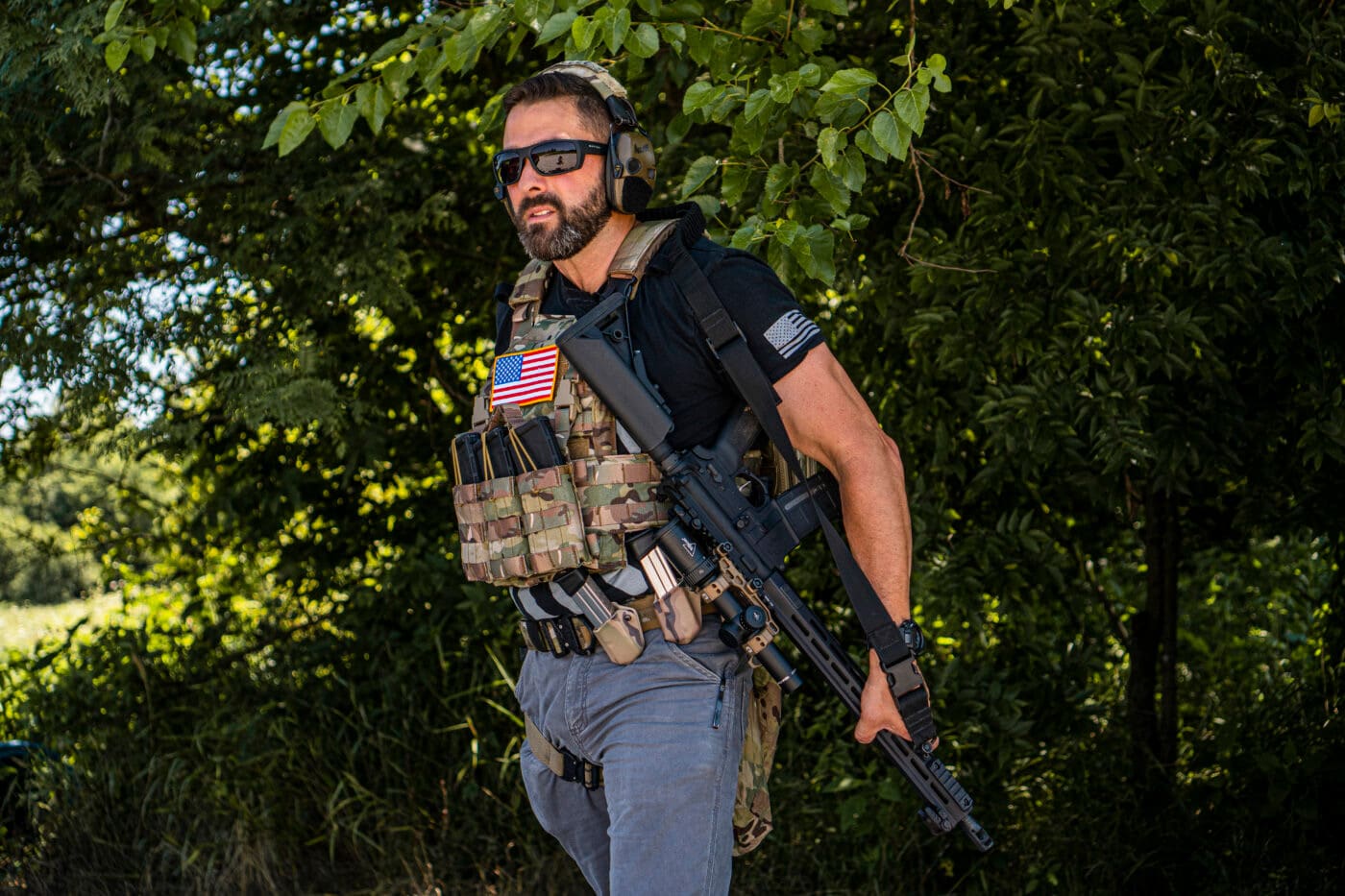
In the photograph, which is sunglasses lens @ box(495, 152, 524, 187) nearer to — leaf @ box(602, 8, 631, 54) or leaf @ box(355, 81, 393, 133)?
leaf @ box(602, 8, 631, 54)

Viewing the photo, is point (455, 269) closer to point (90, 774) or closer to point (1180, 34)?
point (90, 774)

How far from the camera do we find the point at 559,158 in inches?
87.9

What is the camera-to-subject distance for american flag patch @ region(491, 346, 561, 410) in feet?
7.30

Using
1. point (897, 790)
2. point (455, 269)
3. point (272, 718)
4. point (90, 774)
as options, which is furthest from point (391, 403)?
point (897, 790)

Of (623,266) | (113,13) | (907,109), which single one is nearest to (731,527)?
(623,266)

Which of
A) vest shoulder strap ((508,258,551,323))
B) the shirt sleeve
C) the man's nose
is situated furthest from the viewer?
vest shoulder strap ((508,258,551,323))

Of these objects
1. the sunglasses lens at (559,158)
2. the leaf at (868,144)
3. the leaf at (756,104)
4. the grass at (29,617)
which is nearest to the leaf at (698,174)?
the leaf at (756,104)

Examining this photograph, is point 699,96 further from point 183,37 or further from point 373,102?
point 183,37

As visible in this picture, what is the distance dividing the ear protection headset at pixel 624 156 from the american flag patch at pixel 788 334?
357 millimetres

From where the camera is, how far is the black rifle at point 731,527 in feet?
6.96

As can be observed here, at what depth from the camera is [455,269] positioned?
4.66 m

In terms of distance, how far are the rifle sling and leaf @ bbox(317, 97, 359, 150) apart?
1019 mm

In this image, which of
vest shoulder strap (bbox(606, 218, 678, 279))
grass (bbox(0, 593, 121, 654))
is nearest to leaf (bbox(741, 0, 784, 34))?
vest shoulder strap (bbox(606, 218, 678, 279))

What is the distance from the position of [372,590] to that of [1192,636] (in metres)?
3.41
